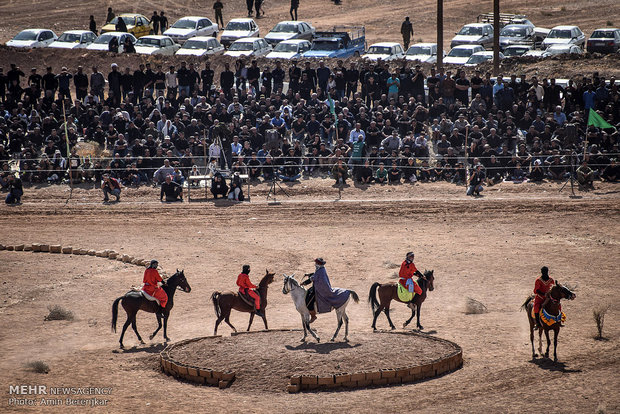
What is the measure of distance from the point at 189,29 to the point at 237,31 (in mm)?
3142

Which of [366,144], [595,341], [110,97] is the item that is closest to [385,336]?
[595,341]

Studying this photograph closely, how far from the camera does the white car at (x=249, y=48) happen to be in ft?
162

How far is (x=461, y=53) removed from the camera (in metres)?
48.1

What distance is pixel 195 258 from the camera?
2767 centimetres

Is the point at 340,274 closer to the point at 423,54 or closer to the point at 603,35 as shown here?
the point at 423,54

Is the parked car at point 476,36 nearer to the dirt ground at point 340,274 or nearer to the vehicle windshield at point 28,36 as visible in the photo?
the dirt ground at point 340,274

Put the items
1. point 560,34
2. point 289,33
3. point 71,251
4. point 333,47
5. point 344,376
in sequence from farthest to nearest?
point 289,33, point 560,34, point 333,47, point 71,251, point 344,376

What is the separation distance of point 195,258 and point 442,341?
1096 centimetres

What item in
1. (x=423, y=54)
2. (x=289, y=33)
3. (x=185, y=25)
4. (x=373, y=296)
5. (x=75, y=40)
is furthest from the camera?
(x=185, y=25)

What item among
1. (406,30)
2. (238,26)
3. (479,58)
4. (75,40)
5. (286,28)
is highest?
(238,26)

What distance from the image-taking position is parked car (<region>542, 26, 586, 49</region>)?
5125cm

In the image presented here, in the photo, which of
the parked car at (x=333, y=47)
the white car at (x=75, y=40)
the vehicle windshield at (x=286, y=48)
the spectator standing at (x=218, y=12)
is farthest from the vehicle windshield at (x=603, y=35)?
the white car at (x=75, y=40)

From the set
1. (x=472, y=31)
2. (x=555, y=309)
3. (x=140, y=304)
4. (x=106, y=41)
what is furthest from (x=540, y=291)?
(x=106, y=41)

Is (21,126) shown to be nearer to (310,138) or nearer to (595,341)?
(310,138)
